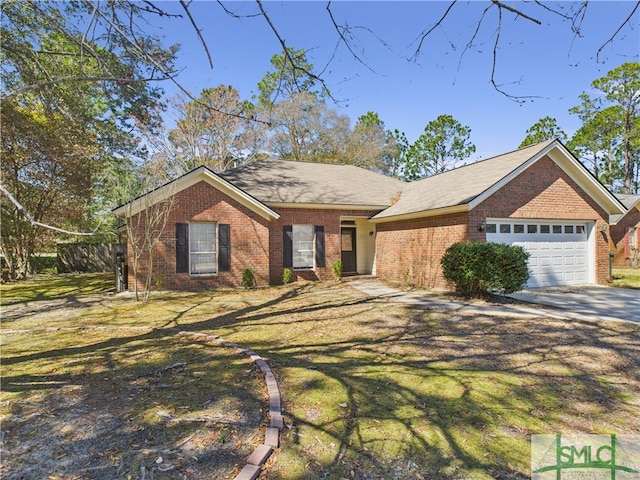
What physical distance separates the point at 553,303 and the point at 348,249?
8992 millimetres

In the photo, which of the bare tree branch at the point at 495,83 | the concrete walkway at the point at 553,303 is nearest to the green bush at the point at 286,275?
the concrete walkway at the point at 553,303

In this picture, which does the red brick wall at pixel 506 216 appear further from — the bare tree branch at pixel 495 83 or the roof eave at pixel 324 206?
the bare tree branch at pixel 495 83

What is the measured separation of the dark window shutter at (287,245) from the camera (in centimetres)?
1431

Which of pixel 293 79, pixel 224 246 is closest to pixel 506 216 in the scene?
A: pixel 224 246

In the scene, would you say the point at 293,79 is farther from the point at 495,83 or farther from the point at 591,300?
the point at 591,300

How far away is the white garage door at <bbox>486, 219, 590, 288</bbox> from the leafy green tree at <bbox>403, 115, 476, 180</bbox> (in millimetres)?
27216

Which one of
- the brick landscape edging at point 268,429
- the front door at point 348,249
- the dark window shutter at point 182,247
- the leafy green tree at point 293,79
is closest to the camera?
the brick landscape edging at point 268,429

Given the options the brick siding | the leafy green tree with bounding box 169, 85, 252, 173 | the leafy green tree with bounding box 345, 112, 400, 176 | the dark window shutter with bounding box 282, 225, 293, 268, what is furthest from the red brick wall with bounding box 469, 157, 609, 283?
the leafy green tree with bounding box 345, 112, 400, 176

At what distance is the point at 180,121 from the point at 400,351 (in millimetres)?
22611

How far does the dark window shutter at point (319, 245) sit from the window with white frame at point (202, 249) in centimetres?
417

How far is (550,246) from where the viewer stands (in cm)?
1248

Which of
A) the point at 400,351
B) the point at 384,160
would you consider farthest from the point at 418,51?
the point at 384,160

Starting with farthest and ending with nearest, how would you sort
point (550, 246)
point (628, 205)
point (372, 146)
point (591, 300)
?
1. point (372, 146)
2. point (628, 205)
3. point (550, 246)
4. point (591, 300)

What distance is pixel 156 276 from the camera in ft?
39.1
